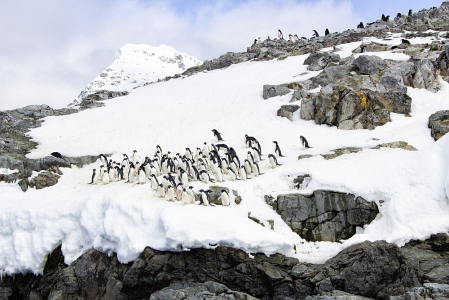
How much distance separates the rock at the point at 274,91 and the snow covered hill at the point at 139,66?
338ft

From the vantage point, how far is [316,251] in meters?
10.5

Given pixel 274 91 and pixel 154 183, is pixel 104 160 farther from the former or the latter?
pixel 274 91

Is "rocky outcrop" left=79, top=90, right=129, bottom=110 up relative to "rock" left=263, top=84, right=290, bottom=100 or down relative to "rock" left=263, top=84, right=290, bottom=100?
up

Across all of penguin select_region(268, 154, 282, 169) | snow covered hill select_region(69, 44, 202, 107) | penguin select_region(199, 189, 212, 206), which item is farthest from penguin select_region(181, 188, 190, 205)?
snow covered hill select_region(69, 44, 202, 107)

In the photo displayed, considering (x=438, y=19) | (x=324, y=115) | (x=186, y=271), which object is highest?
(x=438, y=19)

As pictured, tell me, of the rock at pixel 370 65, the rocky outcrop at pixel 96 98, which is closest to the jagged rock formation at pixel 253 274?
the rock at pixel 370 65

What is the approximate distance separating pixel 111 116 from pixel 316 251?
23926mm

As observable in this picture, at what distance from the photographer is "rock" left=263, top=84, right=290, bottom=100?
25767 mm

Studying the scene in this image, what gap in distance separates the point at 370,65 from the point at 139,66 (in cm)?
14693

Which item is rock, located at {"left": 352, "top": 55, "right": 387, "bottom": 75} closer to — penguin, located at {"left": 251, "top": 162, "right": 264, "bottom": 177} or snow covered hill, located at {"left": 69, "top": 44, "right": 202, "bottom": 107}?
penguin, located at {"left": 251, "top": 162, "right": 264, "bottom": 177}

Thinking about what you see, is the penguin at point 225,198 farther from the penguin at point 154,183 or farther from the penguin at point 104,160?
the penguin at point 104,160

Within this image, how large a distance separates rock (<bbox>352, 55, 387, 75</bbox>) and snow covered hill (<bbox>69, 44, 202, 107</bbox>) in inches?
4212

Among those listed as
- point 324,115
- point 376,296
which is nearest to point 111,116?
point 324,115

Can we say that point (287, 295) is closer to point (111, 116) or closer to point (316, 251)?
point (316, 251)
